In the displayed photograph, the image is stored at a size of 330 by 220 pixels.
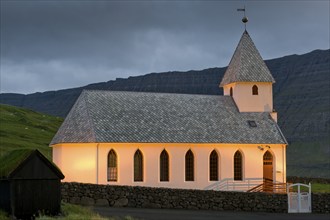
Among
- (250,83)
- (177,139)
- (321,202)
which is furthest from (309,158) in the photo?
(321,202)

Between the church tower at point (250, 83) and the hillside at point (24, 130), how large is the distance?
79.9 feet

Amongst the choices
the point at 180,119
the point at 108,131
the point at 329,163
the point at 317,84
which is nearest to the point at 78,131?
the point at 108,131

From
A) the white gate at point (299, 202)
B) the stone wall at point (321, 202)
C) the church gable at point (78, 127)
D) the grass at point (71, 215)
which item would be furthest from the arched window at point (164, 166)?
the grass at point (71, 215)

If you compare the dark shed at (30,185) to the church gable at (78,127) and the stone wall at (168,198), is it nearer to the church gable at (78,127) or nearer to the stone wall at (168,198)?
the stone wall at (168,198)

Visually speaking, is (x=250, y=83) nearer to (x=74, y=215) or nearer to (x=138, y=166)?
(x=138, y=166)

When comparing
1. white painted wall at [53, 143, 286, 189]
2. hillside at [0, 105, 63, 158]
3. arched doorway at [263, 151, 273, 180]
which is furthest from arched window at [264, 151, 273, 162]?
hillside at [0, 105, 63, 158]

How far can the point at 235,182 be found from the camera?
5366 centimetres

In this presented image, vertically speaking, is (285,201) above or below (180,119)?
below

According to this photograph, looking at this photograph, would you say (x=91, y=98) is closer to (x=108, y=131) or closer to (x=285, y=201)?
(x=108, y=131)

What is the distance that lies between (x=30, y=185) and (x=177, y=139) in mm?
24568

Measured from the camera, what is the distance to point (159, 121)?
53.6m

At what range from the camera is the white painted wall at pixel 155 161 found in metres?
49.6

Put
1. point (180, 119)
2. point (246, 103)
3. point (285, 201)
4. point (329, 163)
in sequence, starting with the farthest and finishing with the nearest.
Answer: point (329, 163) → point (246, 103) → point (180, 119) → point (285, 201)

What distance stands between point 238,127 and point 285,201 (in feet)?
37.7
